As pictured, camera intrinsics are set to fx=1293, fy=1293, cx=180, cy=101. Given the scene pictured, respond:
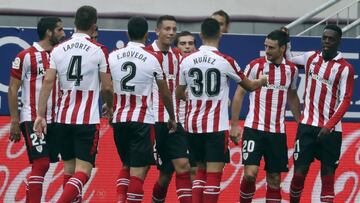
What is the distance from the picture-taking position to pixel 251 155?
14328mm

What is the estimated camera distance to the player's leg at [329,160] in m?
14.5

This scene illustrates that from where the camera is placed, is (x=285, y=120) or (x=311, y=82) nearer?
(x=311, y=82)

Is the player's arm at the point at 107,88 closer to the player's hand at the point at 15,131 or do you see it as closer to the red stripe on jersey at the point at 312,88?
the player's hand at the point at 15,131

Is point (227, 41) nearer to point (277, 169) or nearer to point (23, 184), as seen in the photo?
point (277, 169)

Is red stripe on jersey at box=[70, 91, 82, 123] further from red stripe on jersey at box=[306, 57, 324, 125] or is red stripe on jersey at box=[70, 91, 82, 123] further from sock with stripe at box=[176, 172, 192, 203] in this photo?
red stripe on jersey at box=[306, 57, 324, 125]

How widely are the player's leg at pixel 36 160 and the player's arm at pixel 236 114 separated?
201cm

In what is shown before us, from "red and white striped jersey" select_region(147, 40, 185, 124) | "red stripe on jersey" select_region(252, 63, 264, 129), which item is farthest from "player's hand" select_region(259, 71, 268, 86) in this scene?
"red and white striped jersey" select_region(147, 40, 185, 124)

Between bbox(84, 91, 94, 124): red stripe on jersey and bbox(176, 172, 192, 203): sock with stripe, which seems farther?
bbox(176, 172, 192, 203): sock with stripe

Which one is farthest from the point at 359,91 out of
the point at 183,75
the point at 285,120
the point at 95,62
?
the point at 95,62

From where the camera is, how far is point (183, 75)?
13734 millimetres

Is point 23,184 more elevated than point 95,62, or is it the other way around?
point 95,62

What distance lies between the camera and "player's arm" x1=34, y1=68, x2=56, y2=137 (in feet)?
42.5

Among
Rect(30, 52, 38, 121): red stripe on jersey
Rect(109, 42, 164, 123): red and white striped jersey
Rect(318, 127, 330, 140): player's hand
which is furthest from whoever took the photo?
Rect(318, 127, 330, 140): player's hand

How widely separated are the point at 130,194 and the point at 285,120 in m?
3.14
